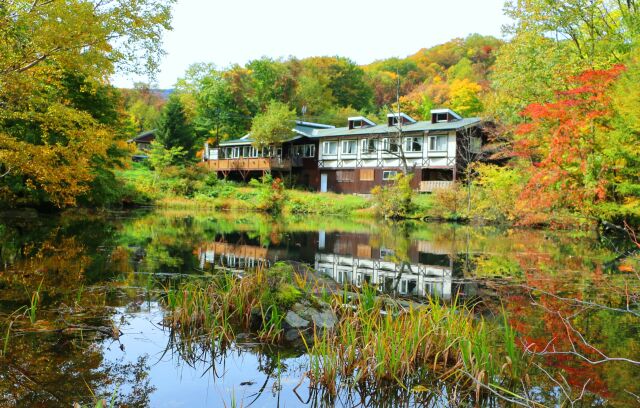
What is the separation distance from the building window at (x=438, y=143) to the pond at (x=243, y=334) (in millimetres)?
21698

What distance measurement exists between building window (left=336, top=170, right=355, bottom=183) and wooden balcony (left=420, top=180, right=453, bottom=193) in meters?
7.99

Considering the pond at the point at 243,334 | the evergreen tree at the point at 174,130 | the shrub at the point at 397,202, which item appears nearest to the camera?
the pond at the point at 243,334

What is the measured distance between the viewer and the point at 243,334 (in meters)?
6.48

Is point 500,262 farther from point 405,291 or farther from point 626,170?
point 626,170

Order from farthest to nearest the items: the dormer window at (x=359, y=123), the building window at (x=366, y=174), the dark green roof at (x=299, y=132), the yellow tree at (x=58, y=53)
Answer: the dark green roof at (x=299, y=132), the dormer window at (x=359, y=123), the building window at (x=366, y=174), the yellow tree at (x=58, y=53)

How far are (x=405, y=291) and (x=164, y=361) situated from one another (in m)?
5.07

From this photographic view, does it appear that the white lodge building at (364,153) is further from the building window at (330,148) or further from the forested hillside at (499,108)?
the forested hillside at (499,108)

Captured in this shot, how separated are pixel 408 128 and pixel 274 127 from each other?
35.9 ft

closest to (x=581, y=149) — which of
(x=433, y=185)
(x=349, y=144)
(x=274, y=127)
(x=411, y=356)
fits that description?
(x=411, y=356)

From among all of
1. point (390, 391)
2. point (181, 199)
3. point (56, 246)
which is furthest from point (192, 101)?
point (390, 391)

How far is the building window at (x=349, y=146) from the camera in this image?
43.8 meters

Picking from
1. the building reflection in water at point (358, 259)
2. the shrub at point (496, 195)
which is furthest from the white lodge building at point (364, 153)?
the building reflection in water at point (358, 259)

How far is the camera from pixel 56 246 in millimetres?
14195

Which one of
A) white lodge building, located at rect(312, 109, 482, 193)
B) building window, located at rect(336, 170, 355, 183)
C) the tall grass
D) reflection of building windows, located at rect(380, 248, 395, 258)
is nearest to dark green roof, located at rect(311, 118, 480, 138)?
white lodge building, located at rect(312, 109, 482, 193)
